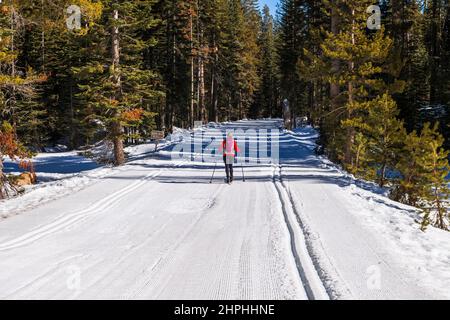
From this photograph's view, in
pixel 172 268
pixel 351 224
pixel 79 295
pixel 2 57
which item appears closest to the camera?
pixel 79 295

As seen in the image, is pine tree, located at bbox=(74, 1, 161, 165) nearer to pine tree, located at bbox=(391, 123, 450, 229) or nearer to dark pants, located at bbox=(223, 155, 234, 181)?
dark pants, located at bbox=(223, 155, 234, 181)

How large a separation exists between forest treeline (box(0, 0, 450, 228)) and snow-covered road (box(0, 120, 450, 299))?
3.39 m

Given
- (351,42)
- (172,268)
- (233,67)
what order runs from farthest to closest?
(233,67) < (351,42) < (172,268)

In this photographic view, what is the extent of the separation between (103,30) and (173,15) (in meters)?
21.4

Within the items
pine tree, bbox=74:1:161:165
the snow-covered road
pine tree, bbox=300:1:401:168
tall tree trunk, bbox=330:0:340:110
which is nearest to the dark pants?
the snow-covered road

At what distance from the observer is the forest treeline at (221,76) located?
14.2m

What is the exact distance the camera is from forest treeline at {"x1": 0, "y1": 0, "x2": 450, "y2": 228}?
1420 cm

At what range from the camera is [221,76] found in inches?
2532

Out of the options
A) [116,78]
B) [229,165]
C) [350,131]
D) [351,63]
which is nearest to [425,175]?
[350,131]

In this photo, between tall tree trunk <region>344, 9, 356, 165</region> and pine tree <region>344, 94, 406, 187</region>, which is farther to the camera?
tall tree trunk <region>344, 9, 356, 165</region>

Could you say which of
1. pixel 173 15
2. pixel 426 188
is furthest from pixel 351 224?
pixel 173 15

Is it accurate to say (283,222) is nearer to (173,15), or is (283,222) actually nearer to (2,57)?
(2,57)

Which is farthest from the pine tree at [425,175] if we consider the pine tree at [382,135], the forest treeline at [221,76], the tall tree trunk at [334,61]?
the tall tree trunk at [334,61]

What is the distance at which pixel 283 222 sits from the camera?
31.4ft
